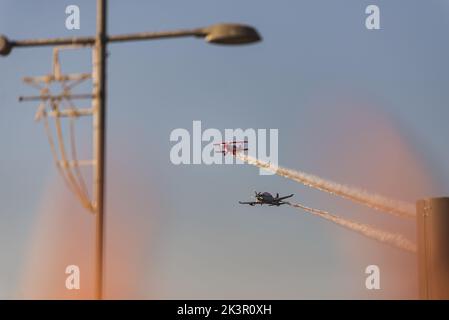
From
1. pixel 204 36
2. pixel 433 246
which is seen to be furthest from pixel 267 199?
pixel 204 36

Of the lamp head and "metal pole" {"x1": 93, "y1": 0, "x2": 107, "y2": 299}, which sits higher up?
the lamp head

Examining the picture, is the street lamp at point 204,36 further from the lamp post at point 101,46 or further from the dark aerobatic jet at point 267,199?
the dark aerobatic jet at point 267,199

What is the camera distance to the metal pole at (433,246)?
476 ft

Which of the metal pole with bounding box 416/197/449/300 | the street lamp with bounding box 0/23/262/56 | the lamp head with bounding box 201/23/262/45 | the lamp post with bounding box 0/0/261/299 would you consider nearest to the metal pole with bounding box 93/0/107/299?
the lamp post with bounding box 0/0/261/299

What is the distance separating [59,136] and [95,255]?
357cm

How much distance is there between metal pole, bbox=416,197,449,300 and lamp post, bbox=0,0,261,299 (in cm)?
12051

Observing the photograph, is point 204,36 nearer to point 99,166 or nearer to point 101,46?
point 101,46

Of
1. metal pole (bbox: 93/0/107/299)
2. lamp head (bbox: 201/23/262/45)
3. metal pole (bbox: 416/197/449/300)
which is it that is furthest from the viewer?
metal pole (bbox: 416/197/449/300)

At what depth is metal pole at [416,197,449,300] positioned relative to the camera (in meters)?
145

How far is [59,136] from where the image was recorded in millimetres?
28016

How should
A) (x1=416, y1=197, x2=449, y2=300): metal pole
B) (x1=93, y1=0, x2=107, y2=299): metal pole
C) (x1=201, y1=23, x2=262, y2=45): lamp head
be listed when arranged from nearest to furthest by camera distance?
(x1=93, y1=0, x2=107, y2=299): metal pole → (x1=201, y1=23, x2=262, y2=45): lamp head → (x1=416, y1=197, x2=449, y2=300): metal pole

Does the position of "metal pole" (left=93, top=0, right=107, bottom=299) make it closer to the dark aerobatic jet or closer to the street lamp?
the street lamp
